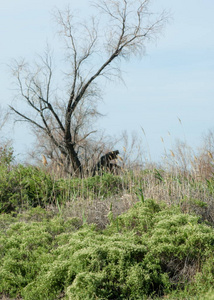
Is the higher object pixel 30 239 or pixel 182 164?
pixel 182 164

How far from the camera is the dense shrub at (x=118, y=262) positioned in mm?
3836

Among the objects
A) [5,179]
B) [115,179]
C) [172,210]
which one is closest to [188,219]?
[172,210]

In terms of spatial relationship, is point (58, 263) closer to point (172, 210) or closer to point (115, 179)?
point (172, 210)

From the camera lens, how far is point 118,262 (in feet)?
12.9

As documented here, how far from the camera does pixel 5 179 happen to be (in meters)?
9.07

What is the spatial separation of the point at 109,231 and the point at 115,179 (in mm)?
5733

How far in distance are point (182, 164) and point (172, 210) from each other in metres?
1.93

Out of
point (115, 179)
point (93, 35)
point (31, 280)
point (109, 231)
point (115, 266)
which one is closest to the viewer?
point (115, 266)

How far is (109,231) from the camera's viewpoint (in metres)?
5.26

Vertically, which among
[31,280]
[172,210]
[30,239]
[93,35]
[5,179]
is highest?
[93,35]

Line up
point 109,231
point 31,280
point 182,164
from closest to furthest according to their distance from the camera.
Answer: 1. point 31,280
2. point 109,231
3. point 182,164

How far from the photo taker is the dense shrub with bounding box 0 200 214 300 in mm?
3836

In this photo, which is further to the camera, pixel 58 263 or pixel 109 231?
pixel 109 231

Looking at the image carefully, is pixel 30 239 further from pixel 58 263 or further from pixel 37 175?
pixel 37 175
